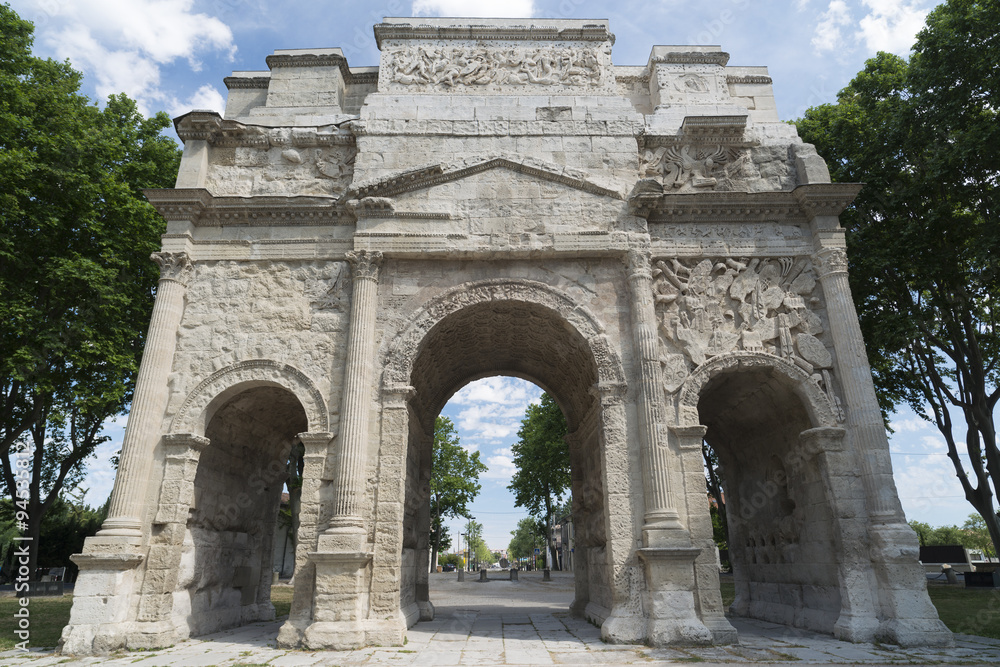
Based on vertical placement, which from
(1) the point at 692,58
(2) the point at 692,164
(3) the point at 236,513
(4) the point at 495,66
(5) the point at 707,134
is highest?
(1) the point at 692,58

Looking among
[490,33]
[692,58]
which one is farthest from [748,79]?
[490,33]

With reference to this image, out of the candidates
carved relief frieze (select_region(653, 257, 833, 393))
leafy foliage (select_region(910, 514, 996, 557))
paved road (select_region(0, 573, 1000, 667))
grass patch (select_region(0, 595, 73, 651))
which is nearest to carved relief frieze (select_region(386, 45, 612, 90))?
carved relief frieze (select_region(653, 257, 833, 393))

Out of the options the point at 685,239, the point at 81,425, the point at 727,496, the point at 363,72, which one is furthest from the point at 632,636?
the point at 81,425

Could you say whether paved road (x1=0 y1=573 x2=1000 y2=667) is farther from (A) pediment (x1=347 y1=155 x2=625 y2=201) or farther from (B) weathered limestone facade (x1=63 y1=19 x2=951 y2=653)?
(A) pediment (x1=347 y1=155 x2=625 y2=201)

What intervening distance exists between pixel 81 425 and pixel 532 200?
16226mm

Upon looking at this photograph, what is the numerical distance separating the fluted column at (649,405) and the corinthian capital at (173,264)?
8.73 metres

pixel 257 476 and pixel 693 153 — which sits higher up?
pixel 693 153

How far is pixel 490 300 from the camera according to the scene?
10922mm

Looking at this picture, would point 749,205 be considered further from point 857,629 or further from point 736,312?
point 857,629

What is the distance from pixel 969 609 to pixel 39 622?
19.4 meters

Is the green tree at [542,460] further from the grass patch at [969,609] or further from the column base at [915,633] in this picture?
the column base at [915,633]

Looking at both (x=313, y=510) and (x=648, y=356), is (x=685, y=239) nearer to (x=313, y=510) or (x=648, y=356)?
(x=648, y=356)

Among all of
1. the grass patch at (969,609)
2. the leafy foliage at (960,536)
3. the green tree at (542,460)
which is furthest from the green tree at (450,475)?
the leafy foliage at (960,536)

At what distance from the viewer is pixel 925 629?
8.45 m
